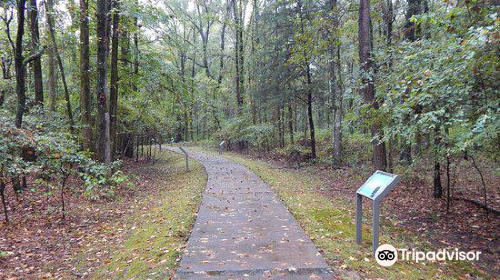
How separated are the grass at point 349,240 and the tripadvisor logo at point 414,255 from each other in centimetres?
12

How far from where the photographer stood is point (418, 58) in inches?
247

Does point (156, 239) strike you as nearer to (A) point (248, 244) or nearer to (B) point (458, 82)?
(A) point (248, 244)

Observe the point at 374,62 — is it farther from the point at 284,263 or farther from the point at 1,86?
the point at 1,86

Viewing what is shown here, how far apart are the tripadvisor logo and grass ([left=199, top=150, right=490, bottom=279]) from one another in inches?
4.7

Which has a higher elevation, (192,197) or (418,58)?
(418,58)

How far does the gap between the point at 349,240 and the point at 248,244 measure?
68.6 inches

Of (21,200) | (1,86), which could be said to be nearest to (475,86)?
(21,200)

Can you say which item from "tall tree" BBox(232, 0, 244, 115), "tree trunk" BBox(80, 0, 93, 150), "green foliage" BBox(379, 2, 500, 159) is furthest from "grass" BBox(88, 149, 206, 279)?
"tall tree" BBox(232, 0, 244, 115)

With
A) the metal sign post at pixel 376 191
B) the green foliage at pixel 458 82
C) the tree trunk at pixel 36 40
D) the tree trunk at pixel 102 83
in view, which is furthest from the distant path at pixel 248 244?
the tree trunk at pixel 36 40

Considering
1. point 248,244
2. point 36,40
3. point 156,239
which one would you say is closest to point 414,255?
point 248,244

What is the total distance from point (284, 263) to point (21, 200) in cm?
788

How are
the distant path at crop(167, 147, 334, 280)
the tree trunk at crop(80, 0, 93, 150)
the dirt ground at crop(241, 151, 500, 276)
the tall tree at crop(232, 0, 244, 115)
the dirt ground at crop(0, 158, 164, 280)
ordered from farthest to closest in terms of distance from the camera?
the tall tree at crop(232, 0, 244, 115) < the tree trunk at crop(80, 0, 93, 150) < the dirt ground at crop(241, 151, 500, 276) < the dirt ground at crop(0, 158, 164, 280) < the distant path at crop(167, 147, 334, 280)

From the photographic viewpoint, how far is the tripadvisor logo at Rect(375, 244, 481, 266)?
474 centimetres

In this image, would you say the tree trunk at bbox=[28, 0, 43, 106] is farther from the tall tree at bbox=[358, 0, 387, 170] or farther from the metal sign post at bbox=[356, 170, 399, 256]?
the metal sign post at bbox=[356, 170, 399, 256]
